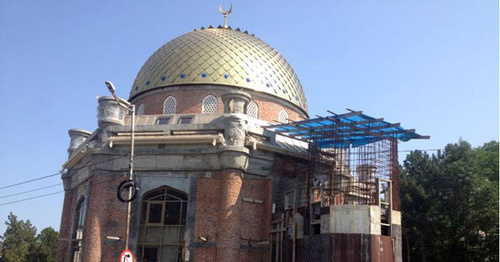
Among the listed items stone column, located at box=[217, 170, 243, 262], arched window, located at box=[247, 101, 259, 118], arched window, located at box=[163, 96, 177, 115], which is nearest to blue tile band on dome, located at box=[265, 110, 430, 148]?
stone column, located at box=[217, 170, 243, 262]

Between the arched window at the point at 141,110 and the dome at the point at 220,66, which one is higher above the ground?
the dome at the point at 220,66

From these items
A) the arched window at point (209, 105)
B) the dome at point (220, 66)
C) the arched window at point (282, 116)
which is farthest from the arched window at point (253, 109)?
the arched window at point (209, 105)

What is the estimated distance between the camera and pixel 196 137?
2044 centimetres

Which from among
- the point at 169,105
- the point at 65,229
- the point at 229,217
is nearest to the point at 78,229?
the point at 65,229

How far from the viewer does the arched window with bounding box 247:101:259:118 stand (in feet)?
85.5

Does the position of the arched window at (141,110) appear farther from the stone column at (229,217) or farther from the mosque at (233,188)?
the stone column at (229,217)

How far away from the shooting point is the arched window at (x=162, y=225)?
20.3 metres

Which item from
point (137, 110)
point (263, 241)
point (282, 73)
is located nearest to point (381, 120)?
point (263, 241)

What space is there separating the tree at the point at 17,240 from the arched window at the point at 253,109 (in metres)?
36.1

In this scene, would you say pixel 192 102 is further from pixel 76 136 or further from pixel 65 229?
pixel 65 229

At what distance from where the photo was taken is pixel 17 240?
54062 millimetres

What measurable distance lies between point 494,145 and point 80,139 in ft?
88.0

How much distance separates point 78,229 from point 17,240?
35.8 m

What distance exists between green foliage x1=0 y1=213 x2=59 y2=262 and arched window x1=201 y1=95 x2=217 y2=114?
3472 centimetres
